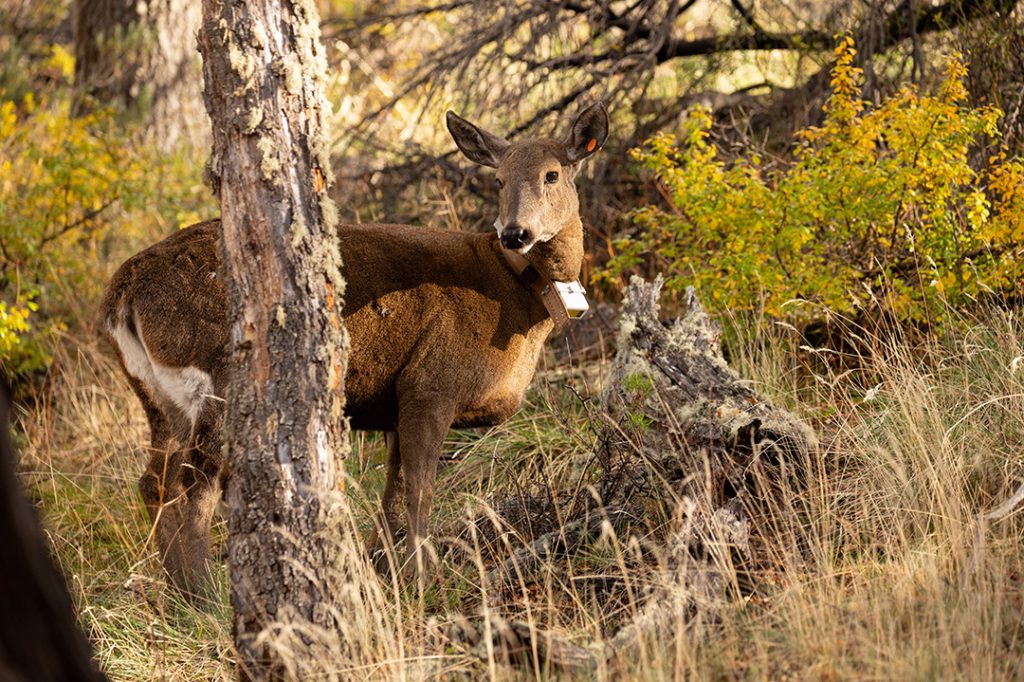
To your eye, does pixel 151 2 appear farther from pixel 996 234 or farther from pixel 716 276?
pixel 996 234

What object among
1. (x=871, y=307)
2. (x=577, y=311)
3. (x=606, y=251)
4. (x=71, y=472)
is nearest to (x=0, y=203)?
(x=71, y=472)

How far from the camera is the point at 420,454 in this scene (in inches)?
204

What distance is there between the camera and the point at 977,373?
5.47 meters

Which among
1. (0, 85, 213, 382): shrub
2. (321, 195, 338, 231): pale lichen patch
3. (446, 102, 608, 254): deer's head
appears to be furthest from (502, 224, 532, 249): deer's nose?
(0, 85, 213, 382): shrub

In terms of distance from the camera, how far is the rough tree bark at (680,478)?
12.4 ft

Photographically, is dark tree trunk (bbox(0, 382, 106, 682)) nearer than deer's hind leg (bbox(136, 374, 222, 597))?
Yes

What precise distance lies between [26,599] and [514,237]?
301 centimetres

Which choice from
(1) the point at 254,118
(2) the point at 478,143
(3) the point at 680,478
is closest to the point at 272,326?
(1) the point at 254,118

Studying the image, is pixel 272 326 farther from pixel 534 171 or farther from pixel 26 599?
pixel 534 171

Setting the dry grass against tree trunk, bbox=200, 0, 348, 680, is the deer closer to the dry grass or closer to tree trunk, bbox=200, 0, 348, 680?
the dry grass

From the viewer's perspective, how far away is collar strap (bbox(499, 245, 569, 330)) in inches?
212

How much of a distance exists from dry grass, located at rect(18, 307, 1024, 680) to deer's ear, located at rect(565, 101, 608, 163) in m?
1.42

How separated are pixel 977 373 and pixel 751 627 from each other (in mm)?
2492

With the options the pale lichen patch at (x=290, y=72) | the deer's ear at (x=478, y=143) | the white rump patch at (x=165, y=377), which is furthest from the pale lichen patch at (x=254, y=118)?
the deer's ear at (x=478, y=143)
